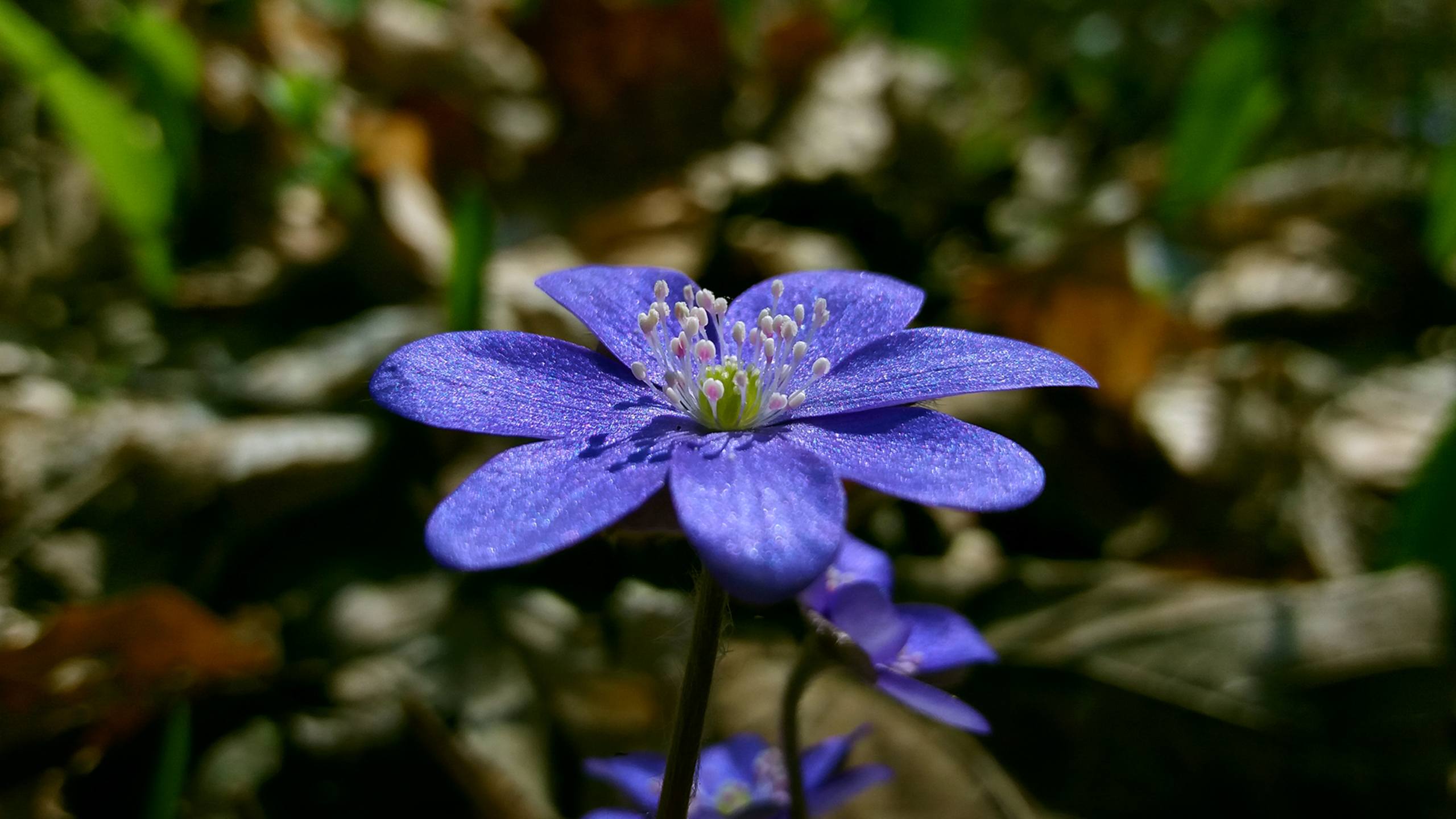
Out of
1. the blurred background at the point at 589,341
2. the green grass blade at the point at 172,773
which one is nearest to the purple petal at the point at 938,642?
the blurred background at the point at 589,341

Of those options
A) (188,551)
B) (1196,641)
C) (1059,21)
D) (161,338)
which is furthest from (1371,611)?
(1059,21)

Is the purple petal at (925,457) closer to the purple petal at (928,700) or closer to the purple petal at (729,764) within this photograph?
the purple petal at (928,700)

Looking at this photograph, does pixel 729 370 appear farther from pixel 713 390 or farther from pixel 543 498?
pixel 543 498

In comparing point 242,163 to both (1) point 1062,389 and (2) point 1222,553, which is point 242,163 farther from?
(2) point 1222,553

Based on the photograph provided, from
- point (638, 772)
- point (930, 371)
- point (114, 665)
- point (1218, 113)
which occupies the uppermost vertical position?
point (1218, 113)

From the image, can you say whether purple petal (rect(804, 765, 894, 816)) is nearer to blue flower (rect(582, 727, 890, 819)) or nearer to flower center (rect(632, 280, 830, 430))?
blue flower (rect(582, 727, 890, 819))

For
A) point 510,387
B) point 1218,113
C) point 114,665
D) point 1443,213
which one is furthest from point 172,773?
point 1443,213
